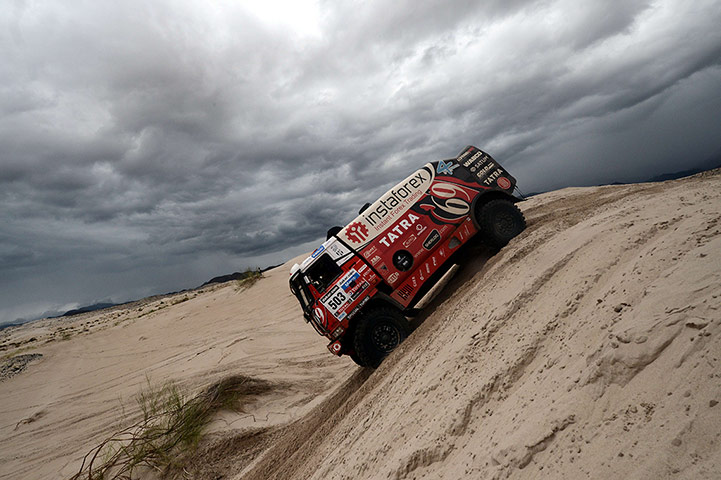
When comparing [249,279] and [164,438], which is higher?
[249,279]

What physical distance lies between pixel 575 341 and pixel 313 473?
3.18 m

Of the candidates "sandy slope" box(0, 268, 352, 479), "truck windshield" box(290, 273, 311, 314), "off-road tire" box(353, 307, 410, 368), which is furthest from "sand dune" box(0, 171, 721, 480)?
"truck windshield" box(290, 273, 311, 314)

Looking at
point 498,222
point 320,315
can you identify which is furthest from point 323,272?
point 498,222

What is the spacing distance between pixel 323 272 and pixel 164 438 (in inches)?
159

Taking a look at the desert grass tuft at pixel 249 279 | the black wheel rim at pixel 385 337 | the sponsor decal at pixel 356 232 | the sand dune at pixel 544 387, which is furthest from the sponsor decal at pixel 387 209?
the desert grass tuft at pixel 249 279

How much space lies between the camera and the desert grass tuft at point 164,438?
5625 millimetres

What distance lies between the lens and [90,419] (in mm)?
9109

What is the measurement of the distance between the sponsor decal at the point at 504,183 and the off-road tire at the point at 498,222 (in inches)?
17.8

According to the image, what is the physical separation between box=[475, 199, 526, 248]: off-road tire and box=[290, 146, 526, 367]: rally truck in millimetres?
22

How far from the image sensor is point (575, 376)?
221 centimetres

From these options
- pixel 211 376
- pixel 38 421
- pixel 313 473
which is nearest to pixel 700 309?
pixel 313 473

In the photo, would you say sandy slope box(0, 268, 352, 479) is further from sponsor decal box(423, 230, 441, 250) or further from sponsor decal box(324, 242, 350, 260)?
sponsor decal box(423, 230, 441, 250)

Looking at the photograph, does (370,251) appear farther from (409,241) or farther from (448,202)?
(448,202)

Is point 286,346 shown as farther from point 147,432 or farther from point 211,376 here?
point 147,432
